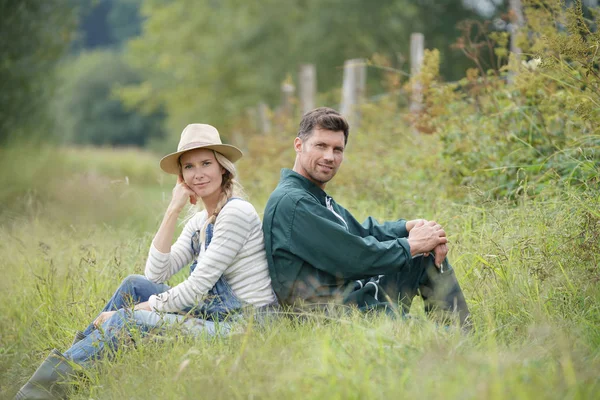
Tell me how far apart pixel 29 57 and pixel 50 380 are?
1170cm

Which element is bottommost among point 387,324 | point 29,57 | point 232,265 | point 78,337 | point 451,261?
point 78,337

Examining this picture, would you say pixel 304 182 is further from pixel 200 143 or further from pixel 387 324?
pixel 387 324

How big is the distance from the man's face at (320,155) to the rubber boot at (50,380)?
1688mm

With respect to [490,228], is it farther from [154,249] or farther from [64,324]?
[64,324]

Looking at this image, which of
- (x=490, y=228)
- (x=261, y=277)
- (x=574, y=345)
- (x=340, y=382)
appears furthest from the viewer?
(x=490, y=228)

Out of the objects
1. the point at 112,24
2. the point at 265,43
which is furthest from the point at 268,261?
the point at 112,24

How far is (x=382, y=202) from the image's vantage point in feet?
21.9

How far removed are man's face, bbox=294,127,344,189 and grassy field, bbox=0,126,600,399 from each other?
2.79 ft

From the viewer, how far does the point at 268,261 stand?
13.6 feet

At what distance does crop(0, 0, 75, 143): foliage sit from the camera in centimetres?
1391

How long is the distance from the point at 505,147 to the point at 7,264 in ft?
13.7

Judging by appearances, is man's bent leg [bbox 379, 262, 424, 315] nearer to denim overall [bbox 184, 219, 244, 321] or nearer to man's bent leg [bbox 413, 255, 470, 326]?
man's bent leg [bbox 413, 255, 470, 326]

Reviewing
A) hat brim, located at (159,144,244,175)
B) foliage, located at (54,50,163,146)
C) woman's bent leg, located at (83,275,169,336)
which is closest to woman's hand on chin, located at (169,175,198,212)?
hat brim, located at (159,144,244,175)

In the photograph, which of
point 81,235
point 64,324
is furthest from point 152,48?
point 64,324
